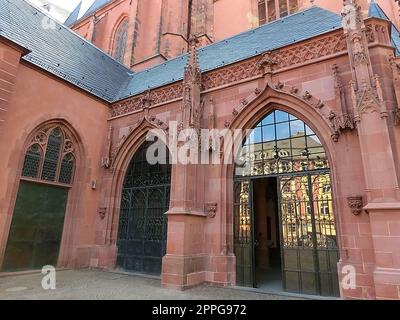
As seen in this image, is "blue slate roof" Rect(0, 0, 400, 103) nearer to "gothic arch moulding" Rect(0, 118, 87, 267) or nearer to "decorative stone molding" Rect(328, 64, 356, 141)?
"decorative stone molding" Rect(328, 64, 356, 141)

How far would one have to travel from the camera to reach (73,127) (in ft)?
30.4

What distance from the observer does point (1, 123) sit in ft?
22.8

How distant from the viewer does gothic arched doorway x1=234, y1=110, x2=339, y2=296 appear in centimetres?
603

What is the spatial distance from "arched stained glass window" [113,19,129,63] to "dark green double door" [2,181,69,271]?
12385 mm

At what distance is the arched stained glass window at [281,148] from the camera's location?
6.70 metres

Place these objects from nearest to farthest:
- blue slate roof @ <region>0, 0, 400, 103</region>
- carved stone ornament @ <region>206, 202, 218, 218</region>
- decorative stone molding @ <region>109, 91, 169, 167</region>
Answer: carved stone ornament @ <region>206, 202, 218, 218</region>
blue slate roof @ <region>0, 0, 400, 103</region>
decorative stone molding @ <region>109, 91, 169, 167</region>

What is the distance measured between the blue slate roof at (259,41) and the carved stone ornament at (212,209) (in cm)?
413

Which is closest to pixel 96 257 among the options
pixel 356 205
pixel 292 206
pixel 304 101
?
pixel 292 206

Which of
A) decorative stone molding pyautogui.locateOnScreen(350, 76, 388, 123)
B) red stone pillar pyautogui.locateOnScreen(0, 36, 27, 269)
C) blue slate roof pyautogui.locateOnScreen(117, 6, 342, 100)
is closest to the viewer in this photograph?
decorative stone molding pyautogui.locateOnScreen(350, 76, 388, 123)

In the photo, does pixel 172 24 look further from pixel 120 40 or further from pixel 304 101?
pixel 304 101

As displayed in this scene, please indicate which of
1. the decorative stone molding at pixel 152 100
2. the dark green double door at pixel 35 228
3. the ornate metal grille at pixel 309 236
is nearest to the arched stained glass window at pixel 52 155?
Result: the dark green double door at pixel 35 228

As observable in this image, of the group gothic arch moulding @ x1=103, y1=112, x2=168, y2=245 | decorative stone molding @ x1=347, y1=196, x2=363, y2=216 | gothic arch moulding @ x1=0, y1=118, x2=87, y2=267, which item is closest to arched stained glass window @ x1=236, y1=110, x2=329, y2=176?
decorative stone molding @ x1=347, y1=196, x2=363, y2=216

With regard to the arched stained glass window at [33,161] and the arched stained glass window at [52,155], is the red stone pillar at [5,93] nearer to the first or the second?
the arched stained glass window at [33,161]
